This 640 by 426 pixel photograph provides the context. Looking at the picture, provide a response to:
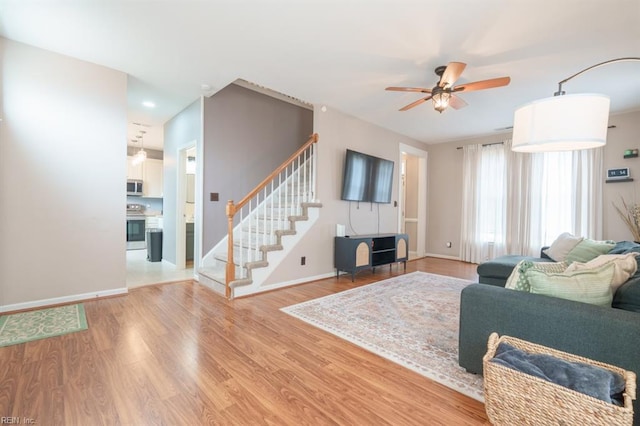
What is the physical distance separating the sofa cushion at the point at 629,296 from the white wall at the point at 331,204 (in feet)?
10.6

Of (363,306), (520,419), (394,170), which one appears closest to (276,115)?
(394,170)

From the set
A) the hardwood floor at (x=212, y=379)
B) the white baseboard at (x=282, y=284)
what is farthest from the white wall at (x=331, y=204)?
the hardwood floor at (x=212, y=379)

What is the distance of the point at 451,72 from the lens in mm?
2668

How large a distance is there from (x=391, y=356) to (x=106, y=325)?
2565 millimetres

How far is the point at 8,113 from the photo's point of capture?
2.82 metres

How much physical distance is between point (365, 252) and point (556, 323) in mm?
3087

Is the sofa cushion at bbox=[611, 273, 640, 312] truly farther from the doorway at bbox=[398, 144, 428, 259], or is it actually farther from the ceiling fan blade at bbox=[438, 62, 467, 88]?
the doorway at bbox=[398, 144, 428, 259]

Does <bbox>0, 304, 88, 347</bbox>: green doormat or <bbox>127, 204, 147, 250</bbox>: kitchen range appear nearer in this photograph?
<bbox>0, 304, 88, 347</bbox>: green doormat

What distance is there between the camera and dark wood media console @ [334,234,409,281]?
14.2 ft

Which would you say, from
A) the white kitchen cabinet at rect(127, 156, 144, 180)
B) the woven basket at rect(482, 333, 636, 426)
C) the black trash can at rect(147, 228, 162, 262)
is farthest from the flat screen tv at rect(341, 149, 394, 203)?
the white kitchen cabinet at rect(127, 156, 144, 180)

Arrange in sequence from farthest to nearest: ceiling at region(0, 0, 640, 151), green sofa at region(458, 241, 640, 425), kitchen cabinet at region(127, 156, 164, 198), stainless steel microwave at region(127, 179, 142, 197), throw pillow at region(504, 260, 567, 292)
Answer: kitchen cabinet at region(127, 156, 164, 198) < stainless steel microwave at region(127, 179, 142, 197) < ceiling at region(0, 0, 640, 151) < throw pillow at region(504, 260, 567, 292) < green sofa at region(458, 241, 640, 425)

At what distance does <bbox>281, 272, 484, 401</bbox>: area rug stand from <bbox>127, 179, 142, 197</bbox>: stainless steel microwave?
6.50 m

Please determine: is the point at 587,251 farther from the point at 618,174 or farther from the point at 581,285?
the point at 618,174

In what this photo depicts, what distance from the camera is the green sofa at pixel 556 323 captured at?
129 centimetres
